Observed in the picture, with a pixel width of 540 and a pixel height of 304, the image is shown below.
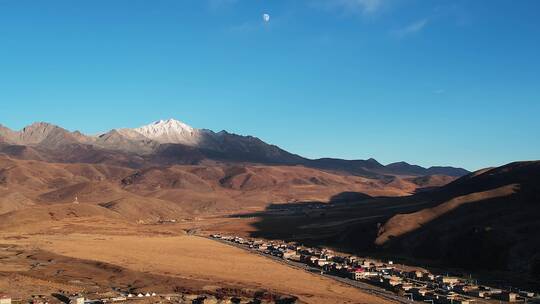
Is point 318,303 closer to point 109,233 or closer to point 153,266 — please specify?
point 153,266

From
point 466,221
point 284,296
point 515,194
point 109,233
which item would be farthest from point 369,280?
point 109,233

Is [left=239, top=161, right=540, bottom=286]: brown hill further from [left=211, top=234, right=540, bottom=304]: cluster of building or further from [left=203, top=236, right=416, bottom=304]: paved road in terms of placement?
[left=203, top=236, right=416, bottom=304]: paved road

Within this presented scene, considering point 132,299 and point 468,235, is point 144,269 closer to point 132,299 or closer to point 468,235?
point 132,299

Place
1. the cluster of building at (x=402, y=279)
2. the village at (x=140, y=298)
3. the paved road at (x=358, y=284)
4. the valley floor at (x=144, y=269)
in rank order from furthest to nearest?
the valley floor at (x=144, y=269), the cluster of building at (x=402, y=279), the paved road at (x=358, y=284), the village at (x=140, y=298)

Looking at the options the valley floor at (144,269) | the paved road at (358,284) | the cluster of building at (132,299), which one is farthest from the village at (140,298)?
the paved road at (358,284)

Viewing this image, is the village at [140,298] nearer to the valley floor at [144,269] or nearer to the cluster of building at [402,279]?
the valley floor at [144,269]

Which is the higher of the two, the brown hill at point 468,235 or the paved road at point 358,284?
the brown hill at point 468,235

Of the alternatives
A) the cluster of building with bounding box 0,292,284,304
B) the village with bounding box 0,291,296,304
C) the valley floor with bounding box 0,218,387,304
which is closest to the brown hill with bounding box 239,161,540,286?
the valley floor with bounding box 0,218,387,304

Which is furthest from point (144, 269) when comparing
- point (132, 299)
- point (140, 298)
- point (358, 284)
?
point (358, 284)
